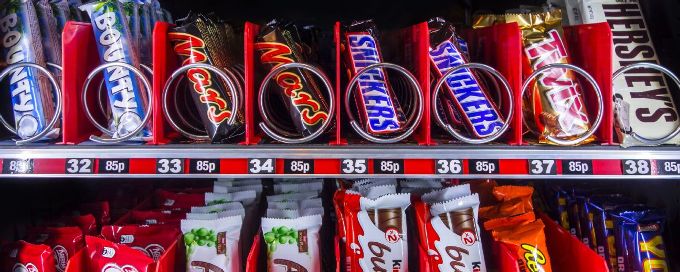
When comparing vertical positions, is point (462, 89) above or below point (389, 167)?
above

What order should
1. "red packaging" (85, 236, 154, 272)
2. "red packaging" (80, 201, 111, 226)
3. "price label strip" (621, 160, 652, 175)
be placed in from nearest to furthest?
"price label strip" (621, 160, 652, 175), "red packaging" (85, 236, 154, 272), "red packaging" (80, 201, 111, 226)

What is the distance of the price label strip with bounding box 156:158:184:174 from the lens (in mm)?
885

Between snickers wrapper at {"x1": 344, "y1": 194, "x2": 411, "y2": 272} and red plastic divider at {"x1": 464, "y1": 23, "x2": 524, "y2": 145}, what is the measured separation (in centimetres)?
28

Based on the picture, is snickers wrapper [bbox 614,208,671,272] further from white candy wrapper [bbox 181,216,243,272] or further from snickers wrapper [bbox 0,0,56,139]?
snickers wrapper [bbox 0,0,56,139]

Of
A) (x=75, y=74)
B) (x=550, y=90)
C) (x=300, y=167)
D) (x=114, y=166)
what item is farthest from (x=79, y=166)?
(x=550, y=90)

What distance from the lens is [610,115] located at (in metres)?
0.89

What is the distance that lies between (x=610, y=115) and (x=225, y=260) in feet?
2.54

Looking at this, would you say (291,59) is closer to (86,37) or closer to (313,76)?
(313,76)

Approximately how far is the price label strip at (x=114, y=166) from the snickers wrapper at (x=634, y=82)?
0.85 metres

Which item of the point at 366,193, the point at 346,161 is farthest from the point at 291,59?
the point at 366,193

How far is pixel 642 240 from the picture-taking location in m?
1.08

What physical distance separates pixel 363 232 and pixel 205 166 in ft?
1.21

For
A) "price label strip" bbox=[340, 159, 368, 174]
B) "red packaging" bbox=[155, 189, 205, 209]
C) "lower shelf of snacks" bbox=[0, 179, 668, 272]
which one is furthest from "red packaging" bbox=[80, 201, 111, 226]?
"price label strip" bbox=[340, 159, 368, 174]

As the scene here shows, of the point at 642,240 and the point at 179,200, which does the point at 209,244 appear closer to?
the point at 179,200
